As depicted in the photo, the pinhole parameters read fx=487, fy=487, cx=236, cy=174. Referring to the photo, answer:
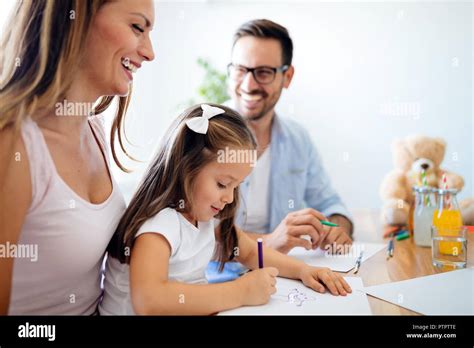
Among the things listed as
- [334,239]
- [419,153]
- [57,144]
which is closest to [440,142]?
[419,153]

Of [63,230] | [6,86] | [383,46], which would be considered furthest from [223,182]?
[383,46]

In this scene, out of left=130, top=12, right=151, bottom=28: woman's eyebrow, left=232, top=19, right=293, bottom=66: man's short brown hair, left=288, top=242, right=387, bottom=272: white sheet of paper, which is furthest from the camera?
left=232, top=19, right=293, bottom=66: man's short brown hair

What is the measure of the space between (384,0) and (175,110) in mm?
550

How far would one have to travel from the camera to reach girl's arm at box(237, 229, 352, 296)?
0.92m

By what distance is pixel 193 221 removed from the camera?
3.14ft

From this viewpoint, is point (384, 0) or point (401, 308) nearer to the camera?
point (401, 308)

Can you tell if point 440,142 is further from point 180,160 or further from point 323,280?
point 180,160

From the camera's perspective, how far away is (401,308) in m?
0.85

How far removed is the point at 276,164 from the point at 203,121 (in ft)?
1.41

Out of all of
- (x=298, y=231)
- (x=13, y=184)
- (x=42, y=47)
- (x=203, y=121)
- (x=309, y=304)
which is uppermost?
(x=42, y=47)

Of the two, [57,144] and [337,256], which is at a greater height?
[57,144]

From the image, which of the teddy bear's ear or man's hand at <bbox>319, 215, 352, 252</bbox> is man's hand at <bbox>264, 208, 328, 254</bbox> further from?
the teddy bear's ear

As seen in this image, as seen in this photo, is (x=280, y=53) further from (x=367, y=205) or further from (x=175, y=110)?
(x=367, y=205)

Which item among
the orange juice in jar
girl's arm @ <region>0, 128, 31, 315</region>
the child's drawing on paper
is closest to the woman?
girl's arm @ <region>0, 128, 31, 315</region>
